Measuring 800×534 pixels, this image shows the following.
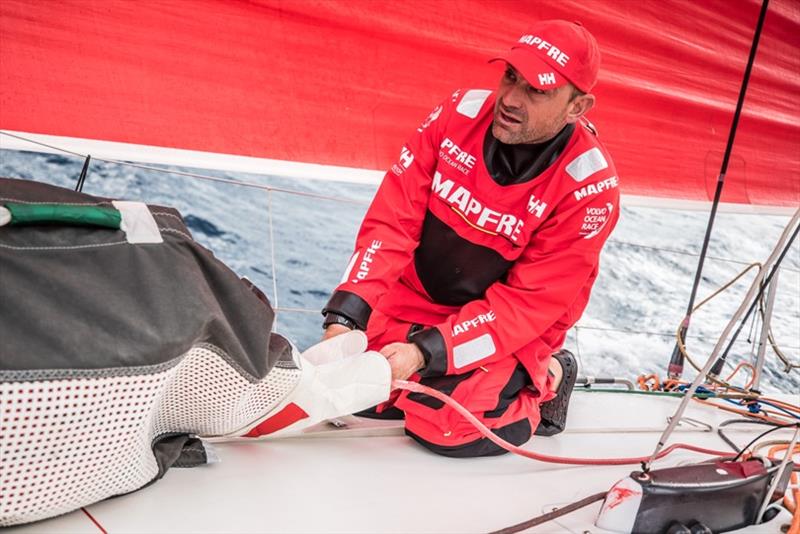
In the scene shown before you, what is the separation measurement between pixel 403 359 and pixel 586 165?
42 centimetres

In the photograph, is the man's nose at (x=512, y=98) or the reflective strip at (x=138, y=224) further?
the man's nose at (x=512, y=98)

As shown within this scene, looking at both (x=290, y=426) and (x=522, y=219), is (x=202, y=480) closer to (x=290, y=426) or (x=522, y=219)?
(x=290, y=426)

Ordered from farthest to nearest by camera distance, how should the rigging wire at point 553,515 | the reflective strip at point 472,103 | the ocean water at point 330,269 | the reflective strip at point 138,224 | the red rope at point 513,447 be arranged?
1. the ocean water at point 330,269
2. the reflective strip at point 472,103
3. the red rope at point 513,447
4. the rigging wire at point 553,515
5. the reflective strip at point 138,224

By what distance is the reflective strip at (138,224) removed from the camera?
34.4 inches

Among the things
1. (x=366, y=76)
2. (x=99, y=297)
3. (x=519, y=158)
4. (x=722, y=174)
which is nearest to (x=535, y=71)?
(x=519, y=158)

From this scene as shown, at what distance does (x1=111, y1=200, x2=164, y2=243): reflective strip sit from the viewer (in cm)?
87

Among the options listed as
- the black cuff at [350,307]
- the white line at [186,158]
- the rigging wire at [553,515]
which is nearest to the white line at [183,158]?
the white line at [186,158]

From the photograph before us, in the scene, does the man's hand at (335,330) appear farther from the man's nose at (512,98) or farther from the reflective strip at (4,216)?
the reflective strip at (4,216)

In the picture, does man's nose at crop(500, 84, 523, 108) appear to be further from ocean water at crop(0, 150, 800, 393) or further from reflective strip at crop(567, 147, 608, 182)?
ocean water at crop(0, 150, 800, 393)

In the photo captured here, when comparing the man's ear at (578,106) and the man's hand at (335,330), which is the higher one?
the man's ear at (578,106)

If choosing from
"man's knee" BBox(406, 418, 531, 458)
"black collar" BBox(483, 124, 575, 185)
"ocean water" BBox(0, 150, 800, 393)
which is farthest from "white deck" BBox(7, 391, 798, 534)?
"ocean water" BBox(0, 150, 800, 393)

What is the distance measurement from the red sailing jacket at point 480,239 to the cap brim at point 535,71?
0.13 metres

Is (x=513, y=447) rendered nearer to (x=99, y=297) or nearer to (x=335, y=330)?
(x=335, y=330)

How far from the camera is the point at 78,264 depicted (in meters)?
0.82
